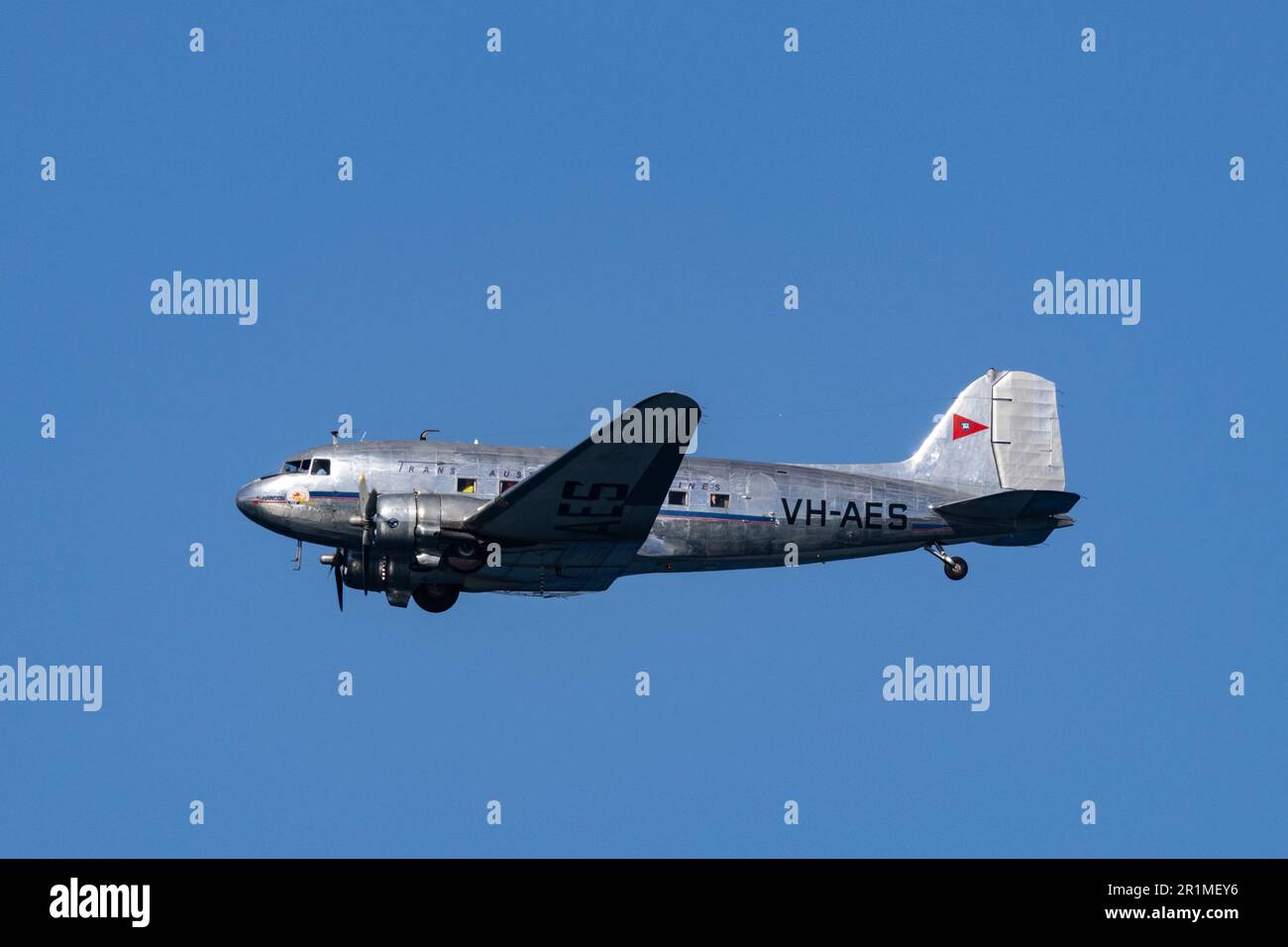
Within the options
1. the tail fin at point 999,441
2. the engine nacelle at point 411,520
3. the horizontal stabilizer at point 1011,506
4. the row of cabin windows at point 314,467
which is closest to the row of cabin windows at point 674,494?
the engine nacelle at point 411,520

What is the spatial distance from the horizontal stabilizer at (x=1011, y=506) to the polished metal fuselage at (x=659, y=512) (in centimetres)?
29

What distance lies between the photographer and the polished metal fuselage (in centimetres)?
3089

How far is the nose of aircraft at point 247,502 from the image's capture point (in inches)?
1221

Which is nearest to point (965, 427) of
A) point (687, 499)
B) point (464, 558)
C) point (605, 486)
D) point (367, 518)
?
point (687, 499)

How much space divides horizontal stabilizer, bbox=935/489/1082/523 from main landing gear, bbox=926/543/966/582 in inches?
25.3

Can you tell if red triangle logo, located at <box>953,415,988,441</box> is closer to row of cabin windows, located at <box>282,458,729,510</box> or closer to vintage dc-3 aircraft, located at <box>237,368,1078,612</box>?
Result: vintage dc-3 aircraft, located at <box>237,368,1078,612</box>

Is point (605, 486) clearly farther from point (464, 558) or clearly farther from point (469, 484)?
point (469, 484)

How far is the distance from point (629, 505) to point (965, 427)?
8.02 m

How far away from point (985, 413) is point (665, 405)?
963 cm

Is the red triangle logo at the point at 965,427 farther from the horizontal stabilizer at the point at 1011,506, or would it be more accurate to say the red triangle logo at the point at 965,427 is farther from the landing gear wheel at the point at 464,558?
the landing gear wheel at the point at 464,558

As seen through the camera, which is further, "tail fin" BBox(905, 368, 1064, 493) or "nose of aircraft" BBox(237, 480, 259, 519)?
"tail fin" BBox(905, 368, 1064, 493)

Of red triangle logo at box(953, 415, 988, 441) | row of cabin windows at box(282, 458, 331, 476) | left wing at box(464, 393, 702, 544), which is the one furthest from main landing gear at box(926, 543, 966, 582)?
row of cabin windows at box(282, 458, 331, 476)

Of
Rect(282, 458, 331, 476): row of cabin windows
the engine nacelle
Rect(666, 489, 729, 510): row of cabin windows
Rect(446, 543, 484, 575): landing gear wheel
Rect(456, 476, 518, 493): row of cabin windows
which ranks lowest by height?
Rect(446, 543, 484, 575): landing gear wheel
